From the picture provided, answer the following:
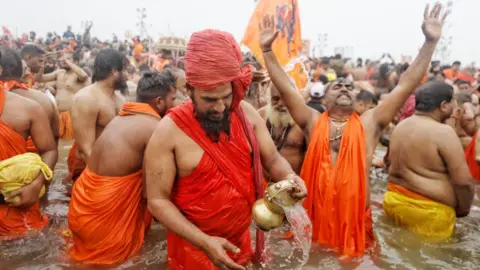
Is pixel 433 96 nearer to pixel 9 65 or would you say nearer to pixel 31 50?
pixel 9 65

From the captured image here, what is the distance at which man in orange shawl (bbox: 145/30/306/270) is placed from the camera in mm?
2510

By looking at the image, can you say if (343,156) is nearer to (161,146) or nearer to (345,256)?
(345,256)

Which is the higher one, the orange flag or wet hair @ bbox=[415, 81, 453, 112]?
the orange flag

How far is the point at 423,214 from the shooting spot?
4.52 metres

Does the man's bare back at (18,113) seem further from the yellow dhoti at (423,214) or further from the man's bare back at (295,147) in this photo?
the yellow dhoti at (423,214)

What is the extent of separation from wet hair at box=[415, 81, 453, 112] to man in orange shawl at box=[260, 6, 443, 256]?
554mm

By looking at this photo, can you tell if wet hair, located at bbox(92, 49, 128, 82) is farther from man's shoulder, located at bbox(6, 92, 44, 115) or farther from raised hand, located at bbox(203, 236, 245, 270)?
raised hand, located at bbox(203, 236, 245, 270)

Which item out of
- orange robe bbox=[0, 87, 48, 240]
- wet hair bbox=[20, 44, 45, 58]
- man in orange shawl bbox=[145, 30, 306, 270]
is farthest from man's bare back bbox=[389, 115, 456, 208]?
wet hair bbox=[20, 44, 45, 58]

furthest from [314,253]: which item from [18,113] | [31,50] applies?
[31,50]

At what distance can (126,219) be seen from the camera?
3.67 metres

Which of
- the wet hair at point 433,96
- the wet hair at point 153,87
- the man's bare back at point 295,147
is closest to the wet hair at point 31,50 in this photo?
the wet hair at point 153,87

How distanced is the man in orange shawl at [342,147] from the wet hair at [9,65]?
2.46 metres

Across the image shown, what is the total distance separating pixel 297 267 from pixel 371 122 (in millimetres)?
1458

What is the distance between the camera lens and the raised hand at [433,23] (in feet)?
13.6
